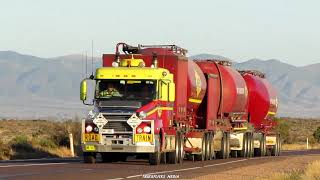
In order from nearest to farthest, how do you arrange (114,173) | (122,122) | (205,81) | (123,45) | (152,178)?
(152,178)
(114,173)
(122,122)
(123,45)
(205,81)

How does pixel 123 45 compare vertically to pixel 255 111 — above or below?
above

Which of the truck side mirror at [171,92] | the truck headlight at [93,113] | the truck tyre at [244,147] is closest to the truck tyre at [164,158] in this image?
the truck side mirror at [171,92]

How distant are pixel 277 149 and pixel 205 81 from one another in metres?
15.4

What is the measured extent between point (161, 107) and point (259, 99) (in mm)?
17366

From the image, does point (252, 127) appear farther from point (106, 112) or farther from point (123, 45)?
point (106, 112)

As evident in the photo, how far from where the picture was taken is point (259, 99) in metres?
47.6

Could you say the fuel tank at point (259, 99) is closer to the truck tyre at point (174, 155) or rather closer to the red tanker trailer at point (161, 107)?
the red tanker trailer at point (161, 107)

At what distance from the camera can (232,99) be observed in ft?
136

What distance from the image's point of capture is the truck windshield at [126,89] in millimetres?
30438

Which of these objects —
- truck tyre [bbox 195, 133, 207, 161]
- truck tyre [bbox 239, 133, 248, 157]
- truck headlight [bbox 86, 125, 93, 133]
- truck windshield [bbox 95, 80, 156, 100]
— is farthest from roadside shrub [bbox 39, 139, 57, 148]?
truck headlight [bbox 86, 125, 93, 133]

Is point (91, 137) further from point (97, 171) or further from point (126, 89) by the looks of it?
point (97, 171)

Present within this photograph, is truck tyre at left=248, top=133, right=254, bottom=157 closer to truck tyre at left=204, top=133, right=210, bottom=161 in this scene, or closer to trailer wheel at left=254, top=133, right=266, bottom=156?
trailer wheel at left=254, top=133, right=266, bottom=156

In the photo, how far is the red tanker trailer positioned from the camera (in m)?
29.7

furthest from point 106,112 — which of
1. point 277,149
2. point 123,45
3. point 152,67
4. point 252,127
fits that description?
point 277,149
